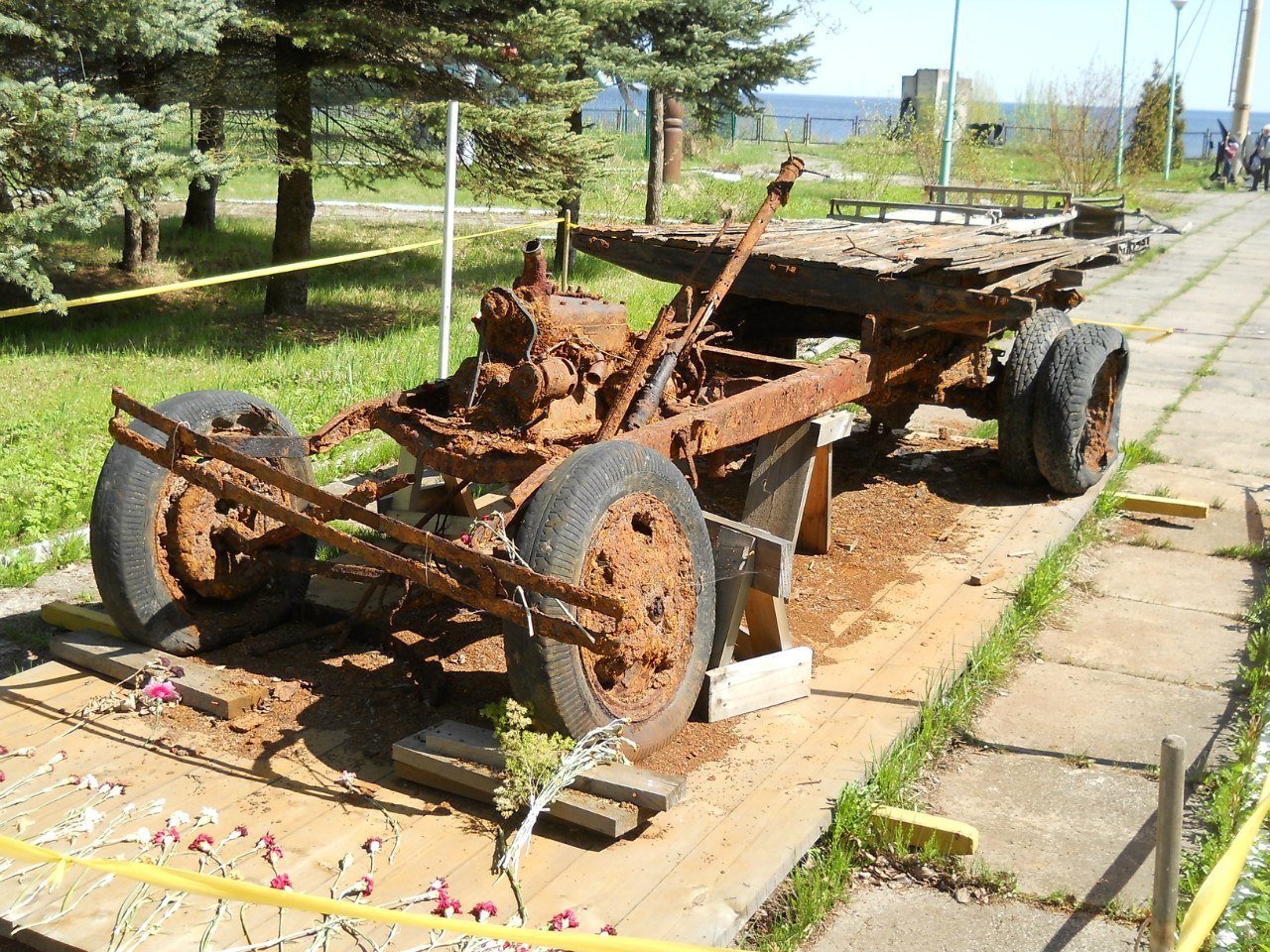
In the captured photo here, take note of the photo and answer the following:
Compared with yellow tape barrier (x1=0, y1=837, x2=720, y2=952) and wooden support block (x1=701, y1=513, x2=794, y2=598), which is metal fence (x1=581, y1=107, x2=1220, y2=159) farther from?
yellow tape barrier (x1=0, y1=837, x2=720, y2=952)

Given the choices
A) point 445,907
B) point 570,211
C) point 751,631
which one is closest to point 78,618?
point 445,907

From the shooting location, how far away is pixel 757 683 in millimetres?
Answer: 4691

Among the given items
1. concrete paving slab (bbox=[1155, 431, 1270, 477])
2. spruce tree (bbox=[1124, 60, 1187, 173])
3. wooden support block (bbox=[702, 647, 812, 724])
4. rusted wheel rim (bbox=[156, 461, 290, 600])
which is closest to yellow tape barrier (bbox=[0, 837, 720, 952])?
wooden support block (bbox=[702, 647, 812, 724])

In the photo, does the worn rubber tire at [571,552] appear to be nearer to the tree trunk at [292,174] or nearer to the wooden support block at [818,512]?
the wooden support block at [818,512]

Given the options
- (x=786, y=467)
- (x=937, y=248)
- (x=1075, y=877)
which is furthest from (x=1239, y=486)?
(x=1075, y=877)

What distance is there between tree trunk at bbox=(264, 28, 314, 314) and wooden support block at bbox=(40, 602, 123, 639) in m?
5.45

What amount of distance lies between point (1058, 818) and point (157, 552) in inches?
126

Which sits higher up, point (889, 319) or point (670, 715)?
point (889, 319)

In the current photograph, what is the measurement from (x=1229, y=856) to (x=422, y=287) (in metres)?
11.3

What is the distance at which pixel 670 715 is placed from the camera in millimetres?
4230

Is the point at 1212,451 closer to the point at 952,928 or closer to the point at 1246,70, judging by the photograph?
the point at 952,928

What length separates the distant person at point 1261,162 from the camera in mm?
31344

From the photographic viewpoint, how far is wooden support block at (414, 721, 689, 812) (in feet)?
12.3

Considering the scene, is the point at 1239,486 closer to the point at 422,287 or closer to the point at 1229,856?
the point at 1229,856
